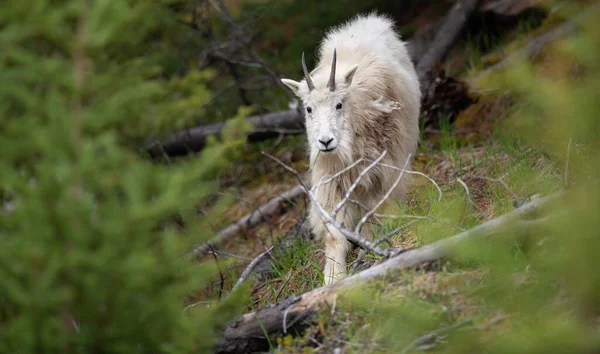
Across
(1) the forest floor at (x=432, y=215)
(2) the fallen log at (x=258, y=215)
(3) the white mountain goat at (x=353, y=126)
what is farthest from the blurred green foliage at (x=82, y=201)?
(2) the fallen log at (x=258, y=215)

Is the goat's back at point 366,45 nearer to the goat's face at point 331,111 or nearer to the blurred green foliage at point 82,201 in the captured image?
the goat's face at point 331,111

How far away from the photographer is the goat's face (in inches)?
221

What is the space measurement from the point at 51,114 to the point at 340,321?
186cm

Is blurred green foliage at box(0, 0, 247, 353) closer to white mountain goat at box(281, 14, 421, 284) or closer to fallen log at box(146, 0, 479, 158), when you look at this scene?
white mountain goat at box(281, 14, 421, 284)

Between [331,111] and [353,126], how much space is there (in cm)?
27

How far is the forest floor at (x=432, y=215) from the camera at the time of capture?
11.4 feet

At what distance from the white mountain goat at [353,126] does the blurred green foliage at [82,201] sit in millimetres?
2387

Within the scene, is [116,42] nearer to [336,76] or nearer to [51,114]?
[51,114]

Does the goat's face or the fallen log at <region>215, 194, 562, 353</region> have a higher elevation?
the goat's face

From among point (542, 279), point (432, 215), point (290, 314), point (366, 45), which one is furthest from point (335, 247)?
point (542, 279)

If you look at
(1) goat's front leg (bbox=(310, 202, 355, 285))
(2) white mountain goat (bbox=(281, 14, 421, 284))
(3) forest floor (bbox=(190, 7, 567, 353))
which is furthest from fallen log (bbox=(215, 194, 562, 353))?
(2) white mountain goat (bbox=(281, 14, 421, 284))

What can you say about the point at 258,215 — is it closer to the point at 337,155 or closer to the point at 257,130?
the point at 257,130

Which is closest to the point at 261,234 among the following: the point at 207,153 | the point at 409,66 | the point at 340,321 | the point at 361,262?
the point at 409,66

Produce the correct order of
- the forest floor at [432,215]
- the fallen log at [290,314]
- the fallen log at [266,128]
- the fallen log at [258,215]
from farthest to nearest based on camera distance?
the fallen log at [266,128] → the fallen log at [258,215] → the fallen log at [290,314] → the forest floor at [432,215]
